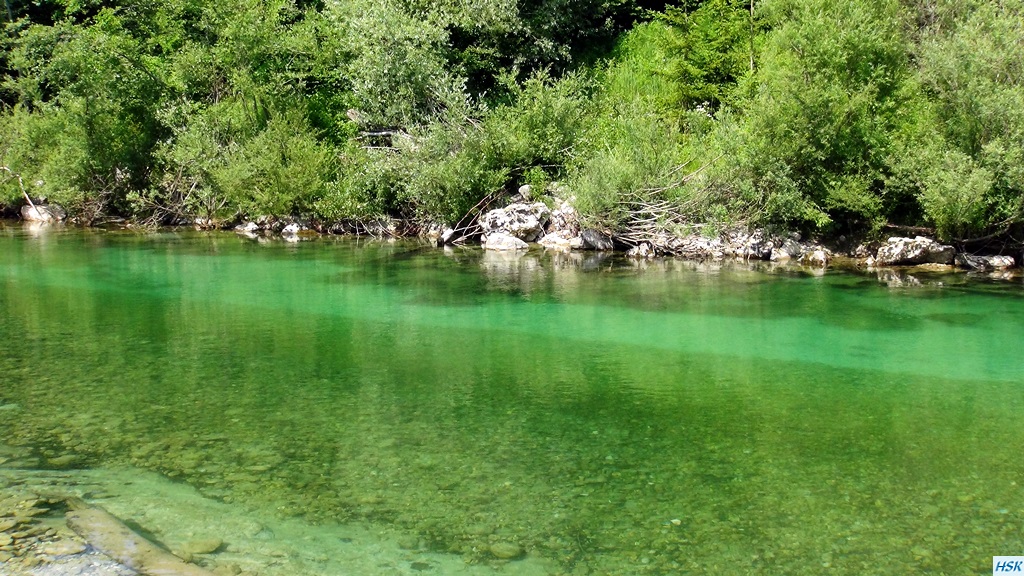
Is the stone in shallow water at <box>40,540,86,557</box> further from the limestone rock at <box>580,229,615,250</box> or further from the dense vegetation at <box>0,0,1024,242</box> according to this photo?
the limestone rock at <box>580,229,615,250</box>

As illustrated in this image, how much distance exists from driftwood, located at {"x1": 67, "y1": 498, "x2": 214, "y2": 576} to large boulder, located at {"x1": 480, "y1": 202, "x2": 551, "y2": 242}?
64.2ft

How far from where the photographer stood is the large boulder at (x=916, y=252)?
2038cm

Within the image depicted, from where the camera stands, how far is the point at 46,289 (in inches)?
689

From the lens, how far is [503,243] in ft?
82.9

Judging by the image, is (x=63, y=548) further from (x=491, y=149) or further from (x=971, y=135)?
(x=491, y=149)

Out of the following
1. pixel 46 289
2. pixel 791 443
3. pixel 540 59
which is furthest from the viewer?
pixel 540 59

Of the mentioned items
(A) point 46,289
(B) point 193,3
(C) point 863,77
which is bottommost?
(A) point 46,289

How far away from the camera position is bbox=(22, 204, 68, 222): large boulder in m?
33.1

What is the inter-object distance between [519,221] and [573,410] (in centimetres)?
1661

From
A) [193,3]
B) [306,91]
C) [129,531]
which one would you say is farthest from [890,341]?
[193,3]

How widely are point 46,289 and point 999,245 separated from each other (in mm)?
21229

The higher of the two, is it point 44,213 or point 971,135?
point 971,135

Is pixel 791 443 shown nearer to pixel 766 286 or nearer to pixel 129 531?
pixel 129 531

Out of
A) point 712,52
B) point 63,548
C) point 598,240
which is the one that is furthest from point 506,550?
point 712,52
